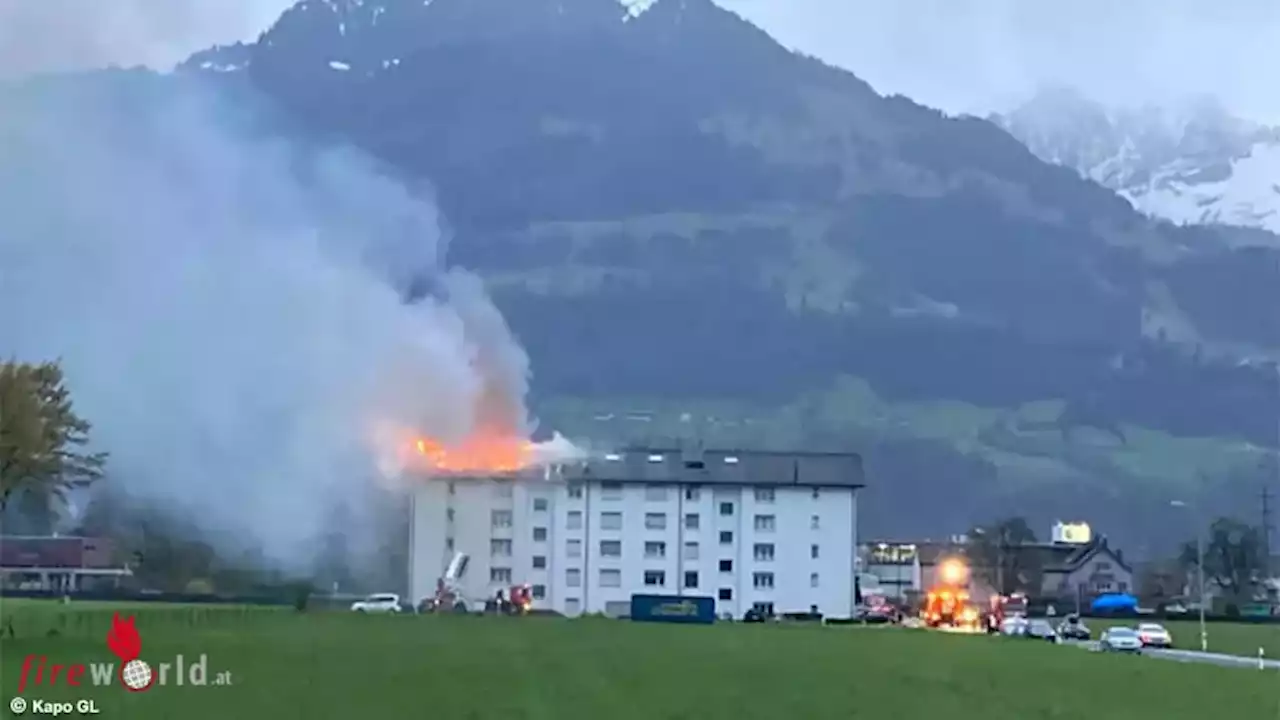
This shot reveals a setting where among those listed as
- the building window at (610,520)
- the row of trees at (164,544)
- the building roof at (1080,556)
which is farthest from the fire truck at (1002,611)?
the building roof at (1080,556)

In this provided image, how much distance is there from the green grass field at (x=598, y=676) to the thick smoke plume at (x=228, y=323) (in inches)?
540

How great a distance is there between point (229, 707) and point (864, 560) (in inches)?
6108

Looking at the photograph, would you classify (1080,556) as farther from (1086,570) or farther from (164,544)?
(164,544)

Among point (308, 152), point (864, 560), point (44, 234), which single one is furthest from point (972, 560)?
point (44, 234)

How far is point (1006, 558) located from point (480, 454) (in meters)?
88.3

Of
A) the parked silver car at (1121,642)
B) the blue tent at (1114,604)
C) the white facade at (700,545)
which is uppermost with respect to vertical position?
the white facade at (700,545)

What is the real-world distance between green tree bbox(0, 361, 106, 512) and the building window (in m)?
52.8

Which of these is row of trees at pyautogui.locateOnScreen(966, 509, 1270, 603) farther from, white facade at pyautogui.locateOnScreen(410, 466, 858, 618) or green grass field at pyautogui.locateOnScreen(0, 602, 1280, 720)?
green grass field at pyautogui.locateOnScreen(0, 602, 1280, 720)

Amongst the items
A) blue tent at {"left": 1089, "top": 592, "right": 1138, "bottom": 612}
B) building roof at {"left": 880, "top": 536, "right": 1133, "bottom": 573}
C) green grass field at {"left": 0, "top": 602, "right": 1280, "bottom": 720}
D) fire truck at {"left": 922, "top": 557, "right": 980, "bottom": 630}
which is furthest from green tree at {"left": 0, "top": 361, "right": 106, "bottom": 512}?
building roof at {"left": 880, "top": 536, "right": 1133, "bottom": 573}

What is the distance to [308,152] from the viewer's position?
557ft

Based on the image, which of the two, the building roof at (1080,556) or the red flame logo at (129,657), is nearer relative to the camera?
the red flame logo at (129,657)

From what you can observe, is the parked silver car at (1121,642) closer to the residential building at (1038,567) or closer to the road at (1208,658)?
the road at (1208,658)

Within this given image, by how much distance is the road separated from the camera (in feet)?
194

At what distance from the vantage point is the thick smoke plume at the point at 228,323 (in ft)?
272
